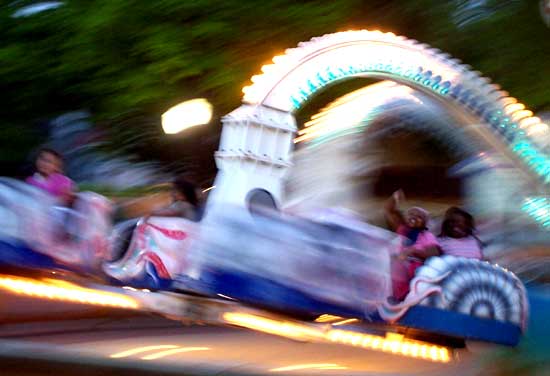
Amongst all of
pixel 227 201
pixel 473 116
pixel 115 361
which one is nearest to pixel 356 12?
pixel 473 116

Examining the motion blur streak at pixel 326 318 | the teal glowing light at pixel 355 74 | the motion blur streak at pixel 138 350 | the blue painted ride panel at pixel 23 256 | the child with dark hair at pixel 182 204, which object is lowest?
the motion blur streak at pixel 138 350

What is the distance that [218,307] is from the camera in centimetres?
376

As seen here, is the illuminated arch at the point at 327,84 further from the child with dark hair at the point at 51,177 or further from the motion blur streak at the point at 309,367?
the motion blur streak at the point at 309,367

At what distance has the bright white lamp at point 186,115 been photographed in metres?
7.79

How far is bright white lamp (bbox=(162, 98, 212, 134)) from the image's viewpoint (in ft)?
25.6

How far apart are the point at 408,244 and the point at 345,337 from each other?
5.96ft

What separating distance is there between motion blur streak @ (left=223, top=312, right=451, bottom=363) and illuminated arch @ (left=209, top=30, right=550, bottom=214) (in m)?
1.25

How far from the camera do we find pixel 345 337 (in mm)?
3578

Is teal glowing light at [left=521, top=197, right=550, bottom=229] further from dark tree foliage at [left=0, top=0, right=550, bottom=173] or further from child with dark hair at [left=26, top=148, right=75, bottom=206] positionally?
child with dark hair at [left=26, top=148, right=75, bottom=206]

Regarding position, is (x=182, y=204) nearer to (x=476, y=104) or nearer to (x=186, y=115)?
(x=476, y=104)

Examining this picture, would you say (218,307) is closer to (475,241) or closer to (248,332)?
(248,332)

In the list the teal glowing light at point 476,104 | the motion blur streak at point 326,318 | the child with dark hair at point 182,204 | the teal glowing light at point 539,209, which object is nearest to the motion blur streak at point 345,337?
the motion blur streak at point 326,318

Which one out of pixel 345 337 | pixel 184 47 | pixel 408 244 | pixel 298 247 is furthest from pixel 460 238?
pixel 184 47

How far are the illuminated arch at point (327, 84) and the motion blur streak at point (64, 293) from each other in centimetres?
124
